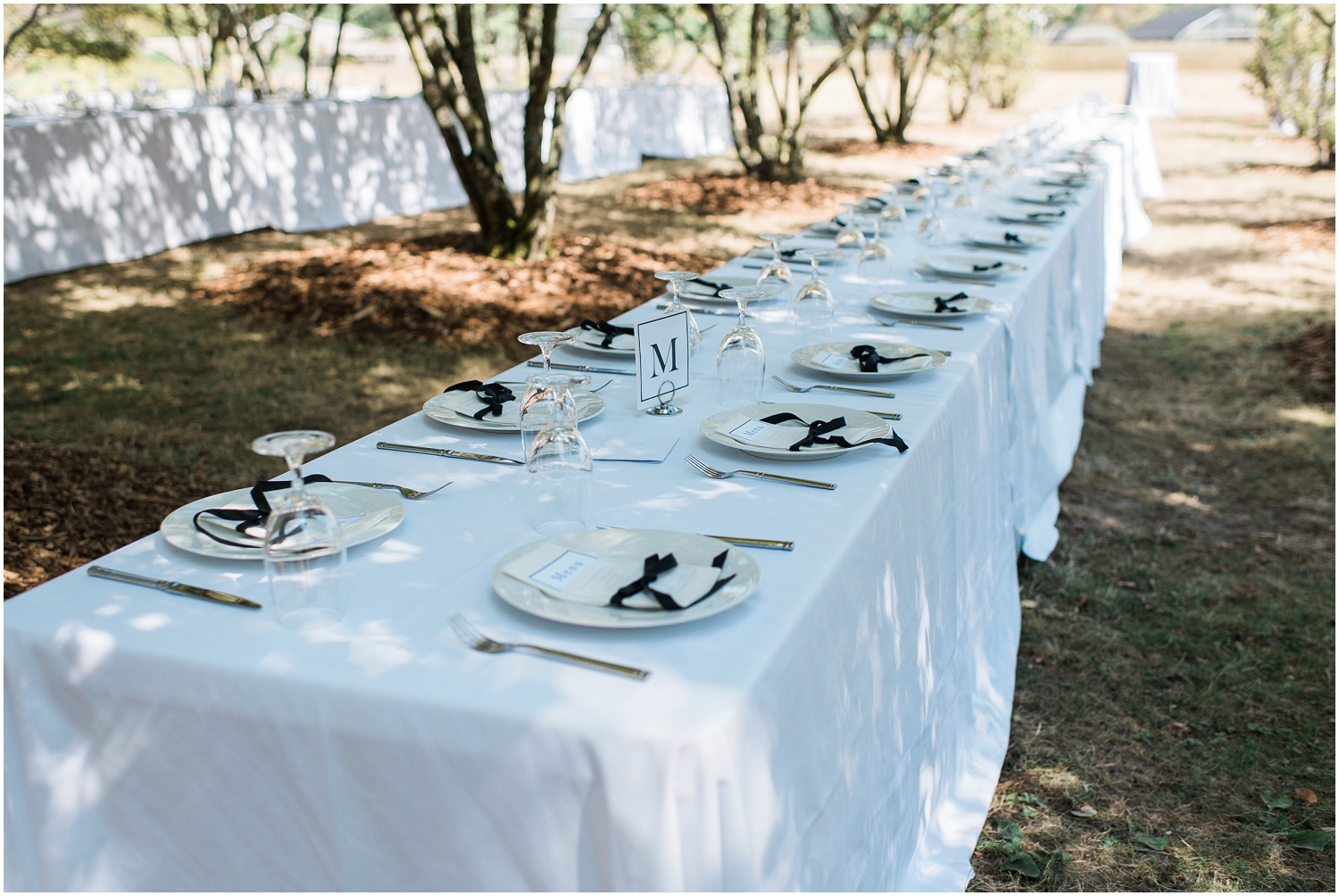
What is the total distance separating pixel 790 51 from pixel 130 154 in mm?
7122

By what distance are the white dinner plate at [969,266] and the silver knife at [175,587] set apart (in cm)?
274

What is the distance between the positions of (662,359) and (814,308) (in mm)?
827

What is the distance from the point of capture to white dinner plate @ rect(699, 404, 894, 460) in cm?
189

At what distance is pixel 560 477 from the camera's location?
1640mm

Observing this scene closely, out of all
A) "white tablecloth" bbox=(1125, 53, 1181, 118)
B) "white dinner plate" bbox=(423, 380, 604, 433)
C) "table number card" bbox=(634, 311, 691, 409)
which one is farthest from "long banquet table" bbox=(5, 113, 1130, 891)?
"white tablecloth" bbox=(1125, 53, 1181, 118)

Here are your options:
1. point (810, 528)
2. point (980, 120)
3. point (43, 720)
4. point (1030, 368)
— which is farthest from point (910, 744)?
point (980, 120)

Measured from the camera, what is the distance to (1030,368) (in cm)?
350

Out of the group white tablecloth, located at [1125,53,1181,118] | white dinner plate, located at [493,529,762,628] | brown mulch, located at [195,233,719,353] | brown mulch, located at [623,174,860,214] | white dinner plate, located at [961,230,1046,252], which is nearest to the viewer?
white dinner plate, located at [493,529,762,628]

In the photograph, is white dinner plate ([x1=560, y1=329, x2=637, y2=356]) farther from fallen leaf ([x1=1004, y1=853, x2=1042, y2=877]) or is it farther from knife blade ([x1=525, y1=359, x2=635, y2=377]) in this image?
fallen leaf ([x1=1004, y1=853, x2=1042, y2=877])

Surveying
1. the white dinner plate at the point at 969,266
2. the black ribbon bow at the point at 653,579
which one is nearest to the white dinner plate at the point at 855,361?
the white dinner plate at the point at 969,266

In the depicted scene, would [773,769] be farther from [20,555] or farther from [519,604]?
[20,555]

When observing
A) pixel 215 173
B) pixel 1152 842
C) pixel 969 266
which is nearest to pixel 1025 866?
pixel 1152 842

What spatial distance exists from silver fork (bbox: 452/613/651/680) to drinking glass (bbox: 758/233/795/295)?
1.73 meters

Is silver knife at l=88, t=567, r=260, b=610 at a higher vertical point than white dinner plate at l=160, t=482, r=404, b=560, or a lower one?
lower
